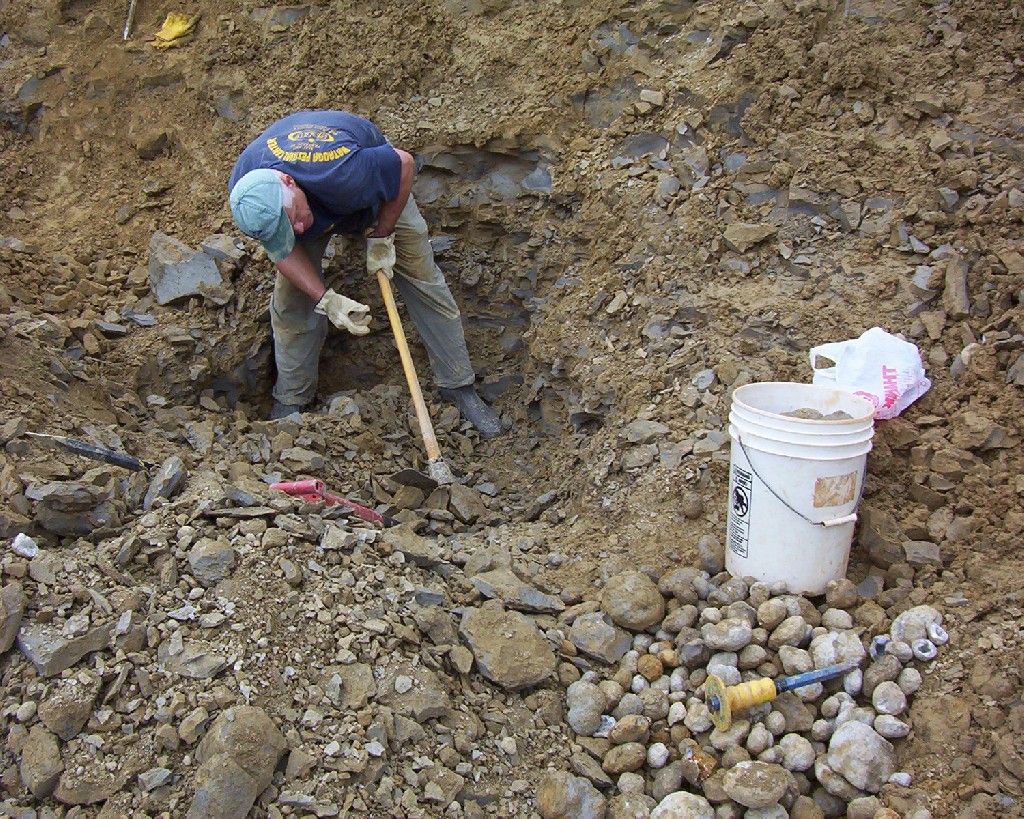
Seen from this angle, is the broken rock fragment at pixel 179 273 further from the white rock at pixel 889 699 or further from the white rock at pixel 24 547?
the white rock at pixel 889 699

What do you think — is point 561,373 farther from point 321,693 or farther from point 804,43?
point 321,693

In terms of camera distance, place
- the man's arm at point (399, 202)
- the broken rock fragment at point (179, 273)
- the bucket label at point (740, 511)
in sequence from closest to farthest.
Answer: the bucket label at point (740, 511), the man's arm at point (399, 202), the broken rock fragment at point (179, 273)

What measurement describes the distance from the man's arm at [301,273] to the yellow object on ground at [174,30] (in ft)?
7.88

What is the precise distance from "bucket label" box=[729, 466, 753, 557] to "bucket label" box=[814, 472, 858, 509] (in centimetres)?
20

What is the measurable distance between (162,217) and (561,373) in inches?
106

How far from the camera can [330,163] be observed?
3781mm

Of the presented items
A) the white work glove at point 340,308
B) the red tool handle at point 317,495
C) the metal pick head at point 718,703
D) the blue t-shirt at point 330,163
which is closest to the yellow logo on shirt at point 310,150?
the blue t-shirt at point 330,163

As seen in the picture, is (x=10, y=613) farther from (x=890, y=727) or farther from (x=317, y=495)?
(x=890, y=727)

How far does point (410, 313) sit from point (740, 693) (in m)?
3.05

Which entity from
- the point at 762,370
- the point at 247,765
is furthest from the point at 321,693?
the point at 762,370

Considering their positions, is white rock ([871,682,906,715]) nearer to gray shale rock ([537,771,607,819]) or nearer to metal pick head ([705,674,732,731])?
metal pick head ([705,674,732,731])

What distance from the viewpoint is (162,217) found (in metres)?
4.91

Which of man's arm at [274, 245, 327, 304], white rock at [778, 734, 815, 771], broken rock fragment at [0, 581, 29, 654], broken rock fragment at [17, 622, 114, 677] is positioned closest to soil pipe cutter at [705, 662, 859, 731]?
white rock at [778, 734, 815, 771]

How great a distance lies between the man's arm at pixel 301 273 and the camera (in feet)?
12.8
